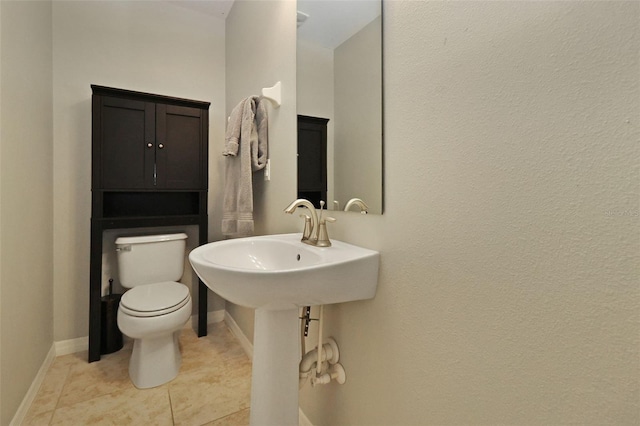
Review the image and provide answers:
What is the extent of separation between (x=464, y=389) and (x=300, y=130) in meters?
1.09

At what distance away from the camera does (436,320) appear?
2.28 ft

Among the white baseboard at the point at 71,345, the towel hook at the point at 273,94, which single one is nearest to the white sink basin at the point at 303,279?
the towel hook at the point at 273,94

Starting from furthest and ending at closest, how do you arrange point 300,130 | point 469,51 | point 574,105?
1. point 300,130
2. point 469,51
3. point 574,105

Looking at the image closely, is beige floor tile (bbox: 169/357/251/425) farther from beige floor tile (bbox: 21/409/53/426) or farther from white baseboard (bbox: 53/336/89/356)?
white baseboard (bbox: 53/336/89/356)

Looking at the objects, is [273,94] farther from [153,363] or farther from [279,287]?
[153,363]

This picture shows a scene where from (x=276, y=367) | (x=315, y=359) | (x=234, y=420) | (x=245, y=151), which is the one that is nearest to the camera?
(x=276, y=367)

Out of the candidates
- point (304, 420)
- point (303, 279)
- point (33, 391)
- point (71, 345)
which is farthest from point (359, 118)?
point (71, 345)

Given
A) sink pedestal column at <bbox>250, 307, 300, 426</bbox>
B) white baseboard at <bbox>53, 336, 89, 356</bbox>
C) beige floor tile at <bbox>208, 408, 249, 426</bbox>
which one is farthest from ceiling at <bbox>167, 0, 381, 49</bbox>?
white baseboard at <bbox>53, 336, 89, 356</bbox>

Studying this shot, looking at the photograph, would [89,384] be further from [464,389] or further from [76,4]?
[76,4]

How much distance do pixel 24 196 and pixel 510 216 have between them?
1948 millimetres

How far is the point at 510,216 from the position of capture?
0.55 m

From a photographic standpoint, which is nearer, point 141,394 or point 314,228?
point 314,228

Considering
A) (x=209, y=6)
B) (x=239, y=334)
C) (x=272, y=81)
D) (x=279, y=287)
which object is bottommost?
(x=239, y=334)

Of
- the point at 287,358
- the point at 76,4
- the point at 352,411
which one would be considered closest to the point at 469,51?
the point at 287,358
